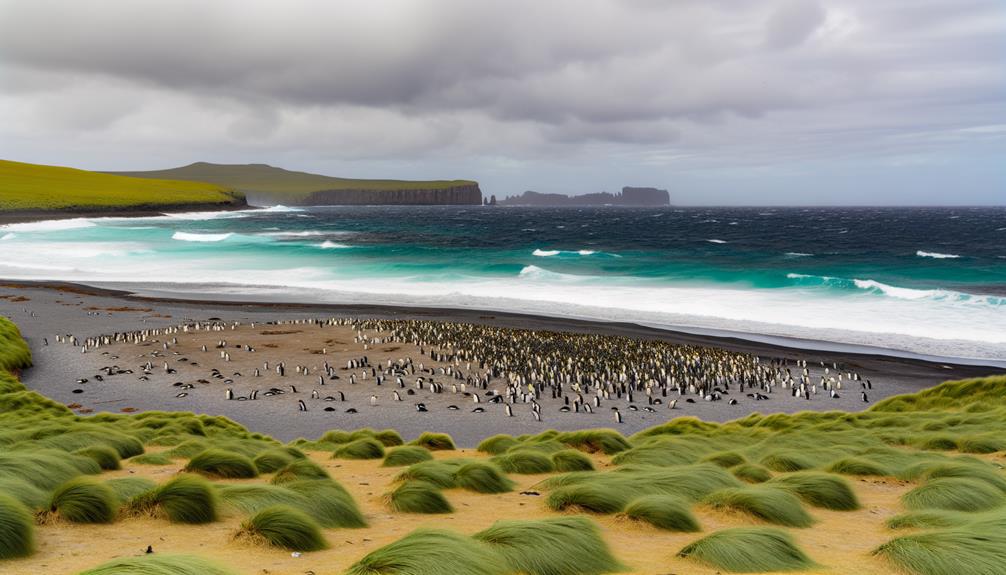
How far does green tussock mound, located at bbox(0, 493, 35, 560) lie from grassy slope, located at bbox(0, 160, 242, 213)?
129m

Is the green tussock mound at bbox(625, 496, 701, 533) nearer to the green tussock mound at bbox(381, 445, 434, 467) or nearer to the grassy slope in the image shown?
the green tussock mound at bbox(381, 445, 434, 467)

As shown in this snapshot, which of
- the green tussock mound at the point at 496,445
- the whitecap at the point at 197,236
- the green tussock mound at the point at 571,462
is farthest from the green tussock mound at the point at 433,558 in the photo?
the whitecap at the point at 197,236

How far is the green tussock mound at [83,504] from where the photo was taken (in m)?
5.78

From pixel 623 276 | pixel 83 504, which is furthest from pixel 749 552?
pixel 623 276

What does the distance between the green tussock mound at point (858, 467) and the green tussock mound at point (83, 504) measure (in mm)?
8816

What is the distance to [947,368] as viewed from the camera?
23.8 metres

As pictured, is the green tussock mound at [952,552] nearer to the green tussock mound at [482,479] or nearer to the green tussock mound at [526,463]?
the green tussock mound at [482,479]

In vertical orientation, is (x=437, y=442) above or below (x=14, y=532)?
below

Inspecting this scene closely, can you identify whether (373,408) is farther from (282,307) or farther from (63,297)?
(63,297)

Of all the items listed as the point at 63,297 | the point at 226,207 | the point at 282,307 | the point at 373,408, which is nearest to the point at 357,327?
the point at 282,307

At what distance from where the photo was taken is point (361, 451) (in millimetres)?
11086

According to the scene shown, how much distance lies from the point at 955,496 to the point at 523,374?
15.4 m

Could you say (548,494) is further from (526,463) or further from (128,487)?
(128,487)

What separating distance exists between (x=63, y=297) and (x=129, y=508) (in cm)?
4102
